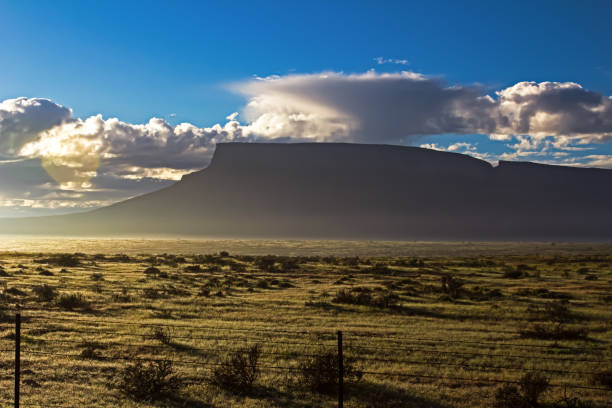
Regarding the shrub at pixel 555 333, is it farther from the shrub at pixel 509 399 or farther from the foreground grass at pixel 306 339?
the shrub at pixel 509 399

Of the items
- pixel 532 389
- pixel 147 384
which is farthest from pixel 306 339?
pixel 532 389

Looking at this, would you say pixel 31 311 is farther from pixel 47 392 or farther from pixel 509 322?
pixel 509 322

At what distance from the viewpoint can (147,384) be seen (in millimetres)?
11516

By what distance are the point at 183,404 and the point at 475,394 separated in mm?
6595

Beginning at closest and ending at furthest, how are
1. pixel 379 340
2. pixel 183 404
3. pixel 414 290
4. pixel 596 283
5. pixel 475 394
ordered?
pixel 183 404 < pixel 475 394 < pixel 379 340 < pixel 414 290 < pixel 596 283

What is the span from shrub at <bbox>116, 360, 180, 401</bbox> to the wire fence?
391 millimetres

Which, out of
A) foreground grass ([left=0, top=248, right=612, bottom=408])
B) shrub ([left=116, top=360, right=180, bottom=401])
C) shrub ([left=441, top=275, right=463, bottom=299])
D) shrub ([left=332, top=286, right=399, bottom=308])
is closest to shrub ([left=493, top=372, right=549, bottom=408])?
foreground grass ([left=0, top=248, right=612, bottom=408])

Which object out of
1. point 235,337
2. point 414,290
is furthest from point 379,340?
point 414,290

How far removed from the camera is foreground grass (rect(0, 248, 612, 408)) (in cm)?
1188

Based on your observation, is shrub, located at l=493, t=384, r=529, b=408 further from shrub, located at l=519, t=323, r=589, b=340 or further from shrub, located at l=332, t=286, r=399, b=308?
shrub, located at l=332, t=286, r=399, b=308

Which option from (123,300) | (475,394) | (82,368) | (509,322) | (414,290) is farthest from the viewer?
(414,290)

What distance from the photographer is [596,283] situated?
3644cm

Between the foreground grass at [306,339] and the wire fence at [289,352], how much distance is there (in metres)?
0.05

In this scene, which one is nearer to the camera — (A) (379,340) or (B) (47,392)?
(B) (47,392)
